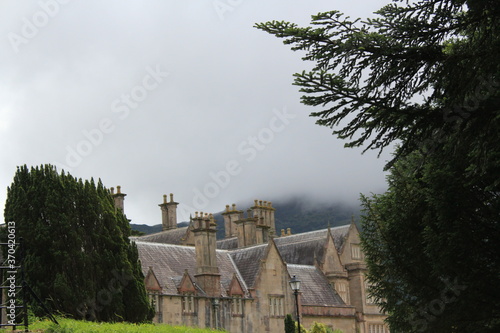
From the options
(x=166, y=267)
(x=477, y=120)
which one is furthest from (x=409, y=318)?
(x=166, y=267)

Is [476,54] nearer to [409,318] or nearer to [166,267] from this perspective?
[409,318]

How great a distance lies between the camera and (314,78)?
1137cm

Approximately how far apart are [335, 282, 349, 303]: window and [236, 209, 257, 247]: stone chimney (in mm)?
8138

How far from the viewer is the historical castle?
1677 inches

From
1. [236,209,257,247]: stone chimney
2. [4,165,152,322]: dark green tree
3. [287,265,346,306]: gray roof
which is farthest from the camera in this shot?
[236,209,257,247]: stone chimney

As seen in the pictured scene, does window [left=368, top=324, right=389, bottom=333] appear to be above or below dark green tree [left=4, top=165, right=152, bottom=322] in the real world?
below

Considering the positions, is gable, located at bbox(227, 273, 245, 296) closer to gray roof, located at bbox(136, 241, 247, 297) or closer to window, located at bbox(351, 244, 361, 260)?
gray roof, located at bbox(136, 241, 247, 297)

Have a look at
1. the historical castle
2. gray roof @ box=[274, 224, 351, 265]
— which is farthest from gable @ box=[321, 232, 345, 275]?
gray roof @ box=[274, 224, 351, 265]

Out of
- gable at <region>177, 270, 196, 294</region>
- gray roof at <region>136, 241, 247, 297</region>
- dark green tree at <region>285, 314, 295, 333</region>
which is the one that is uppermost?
gray roof at <region>136, 241, 247, 297</region>

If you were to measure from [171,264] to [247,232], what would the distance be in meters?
12.5

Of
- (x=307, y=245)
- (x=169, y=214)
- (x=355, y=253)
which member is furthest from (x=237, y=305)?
(x=169, y=214)

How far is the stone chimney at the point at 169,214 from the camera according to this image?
65.8m

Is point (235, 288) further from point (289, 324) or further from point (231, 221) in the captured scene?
point (231, 221)

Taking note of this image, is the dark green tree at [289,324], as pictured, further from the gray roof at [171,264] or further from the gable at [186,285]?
the gable at [186,285]
